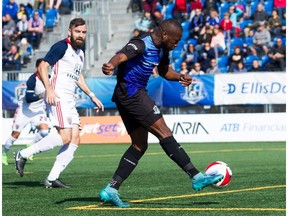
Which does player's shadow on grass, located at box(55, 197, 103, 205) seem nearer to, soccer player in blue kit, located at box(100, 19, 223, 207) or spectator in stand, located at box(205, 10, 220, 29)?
soccer player in blue kit, located at box(100, 19, 223, 207)

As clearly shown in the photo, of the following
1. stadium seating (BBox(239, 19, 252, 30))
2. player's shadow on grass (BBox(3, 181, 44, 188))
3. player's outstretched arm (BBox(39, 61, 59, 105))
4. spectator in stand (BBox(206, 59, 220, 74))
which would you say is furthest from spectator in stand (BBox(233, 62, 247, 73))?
player's outstretched arm (BBox(39, 61, 59, 105))

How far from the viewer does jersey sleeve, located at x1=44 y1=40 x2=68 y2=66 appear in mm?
12664

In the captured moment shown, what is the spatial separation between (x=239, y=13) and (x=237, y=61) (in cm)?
336

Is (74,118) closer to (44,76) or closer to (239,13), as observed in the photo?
(44,76)

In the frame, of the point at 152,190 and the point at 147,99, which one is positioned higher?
the point at 147,99

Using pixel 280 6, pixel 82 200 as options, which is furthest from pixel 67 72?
pixel 280 6

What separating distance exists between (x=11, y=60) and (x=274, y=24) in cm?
1008

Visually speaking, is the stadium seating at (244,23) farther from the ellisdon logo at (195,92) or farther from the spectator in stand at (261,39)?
the ellisdon logo at (195,92)

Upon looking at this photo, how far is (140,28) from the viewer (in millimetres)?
33688

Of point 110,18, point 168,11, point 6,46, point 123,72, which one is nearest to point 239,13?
point 168,11

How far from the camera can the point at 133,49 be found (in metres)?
10.2

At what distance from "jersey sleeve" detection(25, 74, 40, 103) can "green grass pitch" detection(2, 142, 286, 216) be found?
1430 millimetres

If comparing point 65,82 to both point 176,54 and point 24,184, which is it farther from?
point 176,54

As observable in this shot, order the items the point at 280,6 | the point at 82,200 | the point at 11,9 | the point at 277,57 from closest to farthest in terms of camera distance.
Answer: the point at 82,200 < the point at 277,57 < the point at 280,6 < the point at 11,9
